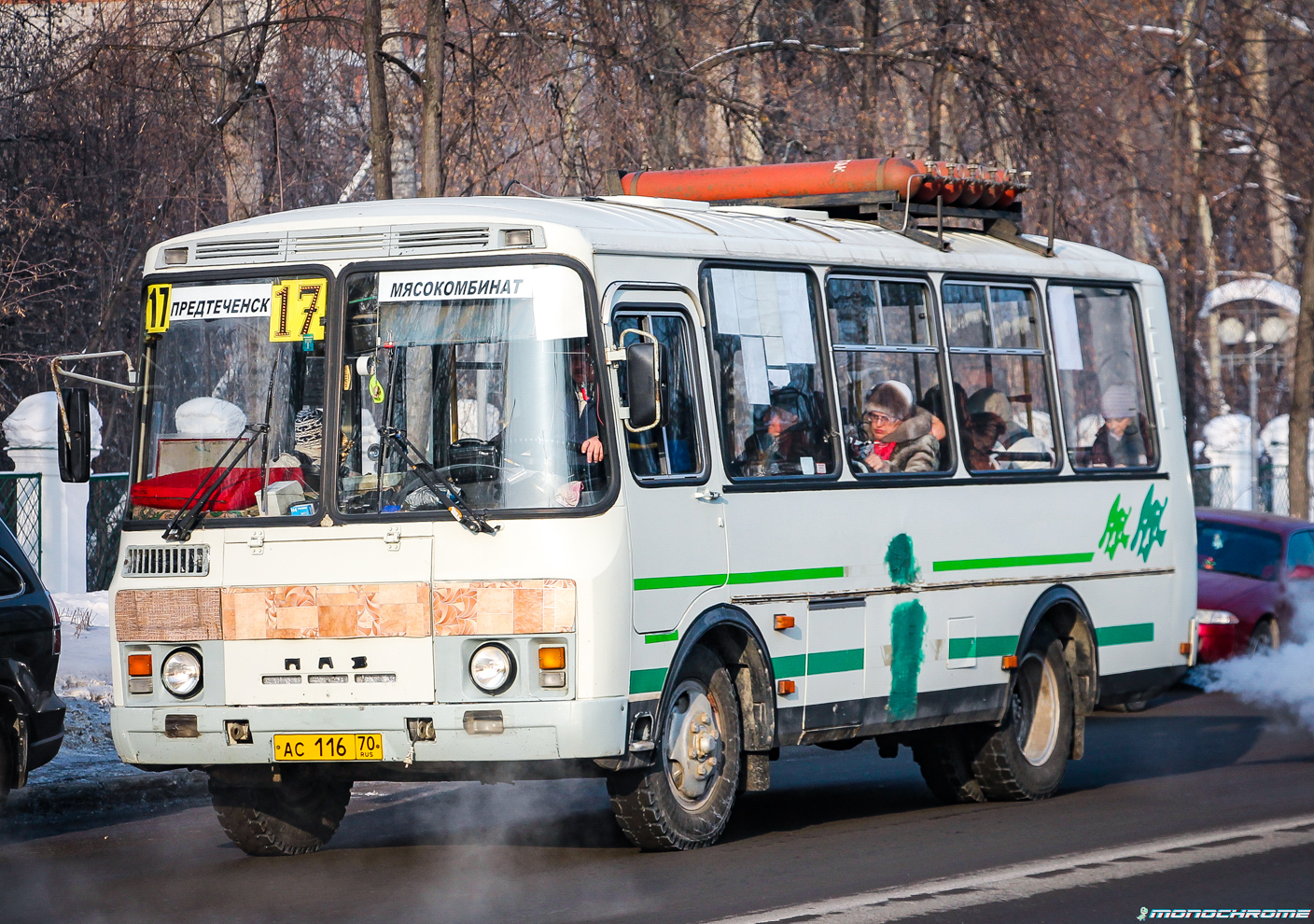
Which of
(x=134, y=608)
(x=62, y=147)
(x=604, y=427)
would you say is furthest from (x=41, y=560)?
(x=604, y=427)

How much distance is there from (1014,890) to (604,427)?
2.52 meters

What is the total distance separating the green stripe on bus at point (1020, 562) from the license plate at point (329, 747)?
3384 millimetres

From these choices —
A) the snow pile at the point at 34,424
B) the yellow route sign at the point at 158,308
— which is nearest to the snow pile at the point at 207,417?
the yellow route sign at the point at 158,308

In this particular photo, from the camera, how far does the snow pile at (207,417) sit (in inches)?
331

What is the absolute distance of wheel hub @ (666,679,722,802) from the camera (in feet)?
27.9

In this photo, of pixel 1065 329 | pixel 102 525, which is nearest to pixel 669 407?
pixel 1065 329

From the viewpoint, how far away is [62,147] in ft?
80.7

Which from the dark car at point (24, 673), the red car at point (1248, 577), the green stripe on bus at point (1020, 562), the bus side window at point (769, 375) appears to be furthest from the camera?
the red car at point (1248, 577)

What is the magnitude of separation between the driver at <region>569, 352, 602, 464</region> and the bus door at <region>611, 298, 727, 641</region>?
14 cm

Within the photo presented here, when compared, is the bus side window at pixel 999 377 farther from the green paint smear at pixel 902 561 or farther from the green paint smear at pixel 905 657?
the green paint smear at pixel 905 657

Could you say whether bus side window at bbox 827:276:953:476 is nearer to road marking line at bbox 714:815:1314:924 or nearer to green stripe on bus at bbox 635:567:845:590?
green stripe on bus at bbox 635:567:845:590

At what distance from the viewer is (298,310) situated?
27.3ft

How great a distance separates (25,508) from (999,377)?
10812 mm

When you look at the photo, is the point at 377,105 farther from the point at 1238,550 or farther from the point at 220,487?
the point at 1238,550
